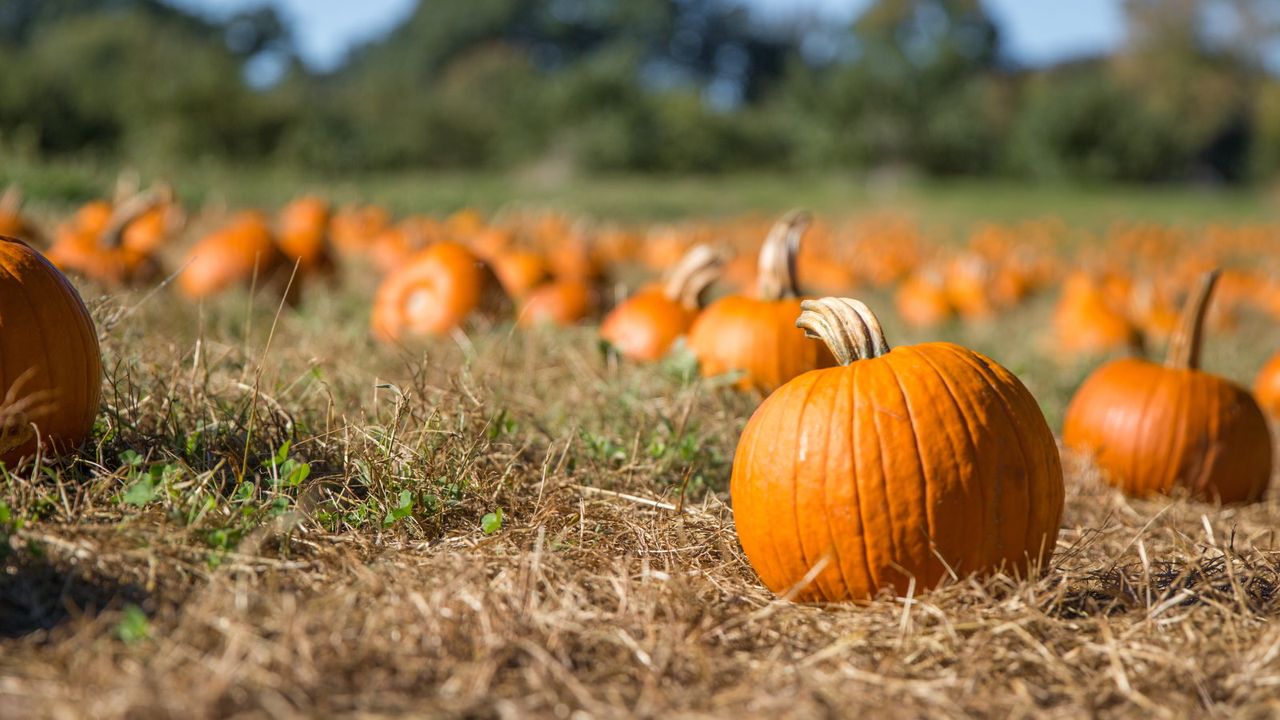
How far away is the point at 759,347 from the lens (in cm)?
378

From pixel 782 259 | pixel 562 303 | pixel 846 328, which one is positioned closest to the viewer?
pixel 846 328

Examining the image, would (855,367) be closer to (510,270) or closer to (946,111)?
(510,270)

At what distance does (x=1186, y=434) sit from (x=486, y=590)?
8.96ft

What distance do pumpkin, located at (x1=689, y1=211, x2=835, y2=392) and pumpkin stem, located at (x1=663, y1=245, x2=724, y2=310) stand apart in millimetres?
624

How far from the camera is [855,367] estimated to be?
2.36 metres

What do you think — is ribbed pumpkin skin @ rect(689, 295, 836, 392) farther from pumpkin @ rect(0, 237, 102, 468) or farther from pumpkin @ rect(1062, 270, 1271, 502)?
pumpkin @ rect(0, 237, 102, 468)

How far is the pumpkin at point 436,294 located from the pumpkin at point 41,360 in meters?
2.36

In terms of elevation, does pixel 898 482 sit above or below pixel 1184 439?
above

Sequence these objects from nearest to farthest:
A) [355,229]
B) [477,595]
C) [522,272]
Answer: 1. [477,595]
2. [522,272]
3. [355,229]

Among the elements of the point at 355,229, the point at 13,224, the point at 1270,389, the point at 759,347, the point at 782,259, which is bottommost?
the point at 355,229

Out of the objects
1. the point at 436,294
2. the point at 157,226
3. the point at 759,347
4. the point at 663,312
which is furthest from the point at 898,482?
the point at 157,226

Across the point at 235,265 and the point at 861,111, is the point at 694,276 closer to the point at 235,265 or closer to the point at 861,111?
the point at 235,265

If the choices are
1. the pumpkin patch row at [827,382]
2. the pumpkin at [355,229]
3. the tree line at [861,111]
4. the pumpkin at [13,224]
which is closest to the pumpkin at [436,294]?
the pumpkin patch row at [827,382]

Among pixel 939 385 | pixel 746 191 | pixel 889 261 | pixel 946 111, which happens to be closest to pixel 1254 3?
pixel 946 111
